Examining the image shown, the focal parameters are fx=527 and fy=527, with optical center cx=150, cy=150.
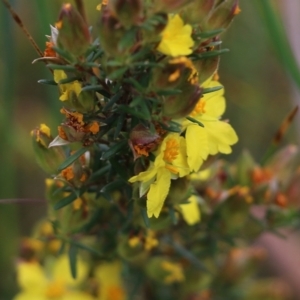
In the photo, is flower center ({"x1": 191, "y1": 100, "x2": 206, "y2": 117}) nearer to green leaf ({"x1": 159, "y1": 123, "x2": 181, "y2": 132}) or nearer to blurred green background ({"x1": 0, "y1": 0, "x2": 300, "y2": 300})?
green leaf ({"x1": 159, "y1": 123, "x2": 181, "y2": 132})

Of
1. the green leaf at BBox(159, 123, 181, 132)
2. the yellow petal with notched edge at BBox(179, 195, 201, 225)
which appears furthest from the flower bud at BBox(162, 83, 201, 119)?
the yellow petal with notched edge at BBox(179, 195, 201, 225)

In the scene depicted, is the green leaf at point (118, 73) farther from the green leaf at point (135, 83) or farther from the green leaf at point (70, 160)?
the green leaf at point (70, 160)

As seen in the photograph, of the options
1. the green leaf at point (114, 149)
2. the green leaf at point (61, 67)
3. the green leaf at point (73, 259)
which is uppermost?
the green leaf at point (61, 67)

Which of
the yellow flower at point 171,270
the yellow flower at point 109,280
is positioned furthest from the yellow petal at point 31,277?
the yellow flower at point 171,270

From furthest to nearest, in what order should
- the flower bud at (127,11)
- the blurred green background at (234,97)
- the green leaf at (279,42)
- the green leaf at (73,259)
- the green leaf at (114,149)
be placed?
the blurred green background at (234,97) < the green leaf at (279,42) < the green leaf at (73,259) < the green leaf at (114,149) < the flower bud at (127,11)

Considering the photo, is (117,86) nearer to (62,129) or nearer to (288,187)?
(62,129)
